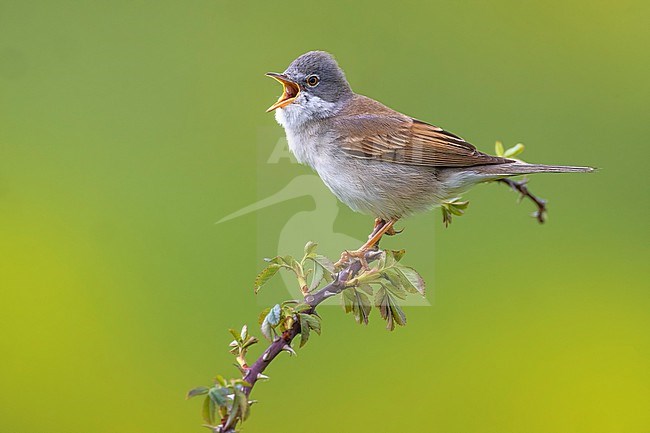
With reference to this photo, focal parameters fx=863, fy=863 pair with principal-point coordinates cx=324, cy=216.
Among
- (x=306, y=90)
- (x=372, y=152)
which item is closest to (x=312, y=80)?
(x=306, y=90)

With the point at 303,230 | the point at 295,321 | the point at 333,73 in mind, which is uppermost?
the point at 333,73

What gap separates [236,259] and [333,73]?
1704 millimetres

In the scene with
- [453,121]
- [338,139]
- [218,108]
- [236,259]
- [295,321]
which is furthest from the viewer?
[218,108]

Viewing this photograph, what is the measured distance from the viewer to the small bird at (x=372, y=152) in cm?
380

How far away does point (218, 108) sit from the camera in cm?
647

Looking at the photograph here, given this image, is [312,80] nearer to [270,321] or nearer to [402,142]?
[402,142]

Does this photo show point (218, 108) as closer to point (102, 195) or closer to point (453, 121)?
point (102, 195)

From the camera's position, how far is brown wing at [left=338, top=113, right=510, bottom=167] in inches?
150

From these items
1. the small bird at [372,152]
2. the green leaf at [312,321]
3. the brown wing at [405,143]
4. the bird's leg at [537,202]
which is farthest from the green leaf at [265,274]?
the brown wing at [405,143]

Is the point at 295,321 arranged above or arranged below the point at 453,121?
below

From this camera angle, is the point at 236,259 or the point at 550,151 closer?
the point at 236,259

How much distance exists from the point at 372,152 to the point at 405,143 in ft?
0.52

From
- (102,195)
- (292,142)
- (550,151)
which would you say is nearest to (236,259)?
(102,195)

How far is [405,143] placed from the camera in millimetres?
3949
